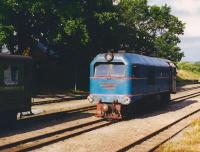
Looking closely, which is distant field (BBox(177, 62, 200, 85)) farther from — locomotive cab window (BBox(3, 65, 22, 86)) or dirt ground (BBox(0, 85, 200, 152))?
locomotive cab window (BBox(3, 65, 22, 86))

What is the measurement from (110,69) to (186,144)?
7.25 metres

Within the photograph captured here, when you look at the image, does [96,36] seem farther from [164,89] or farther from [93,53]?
[164,89]

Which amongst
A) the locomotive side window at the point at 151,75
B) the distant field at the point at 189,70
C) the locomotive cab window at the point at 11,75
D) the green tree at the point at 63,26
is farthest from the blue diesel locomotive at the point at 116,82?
the distant field at the point at 189,70

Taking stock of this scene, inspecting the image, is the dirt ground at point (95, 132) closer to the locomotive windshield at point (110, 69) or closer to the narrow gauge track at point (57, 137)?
the narrow gauge track at point (57, 137)

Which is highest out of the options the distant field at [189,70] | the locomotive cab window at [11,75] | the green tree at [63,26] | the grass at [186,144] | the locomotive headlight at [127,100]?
the green tree at [63,26]

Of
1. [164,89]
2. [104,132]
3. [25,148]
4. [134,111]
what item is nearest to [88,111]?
[134,111]

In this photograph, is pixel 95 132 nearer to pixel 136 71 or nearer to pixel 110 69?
pixel 110 69

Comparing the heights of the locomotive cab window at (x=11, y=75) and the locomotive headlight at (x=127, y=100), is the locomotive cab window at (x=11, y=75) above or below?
above

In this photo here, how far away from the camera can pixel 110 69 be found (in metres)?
19.3

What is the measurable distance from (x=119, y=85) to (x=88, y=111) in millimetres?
4327

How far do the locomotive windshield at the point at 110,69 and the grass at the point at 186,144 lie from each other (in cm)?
506

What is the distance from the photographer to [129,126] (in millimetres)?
17094

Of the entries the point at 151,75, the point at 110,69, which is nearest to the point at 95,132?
the point at 110,69

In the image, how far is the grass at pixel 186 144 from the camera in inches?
481
